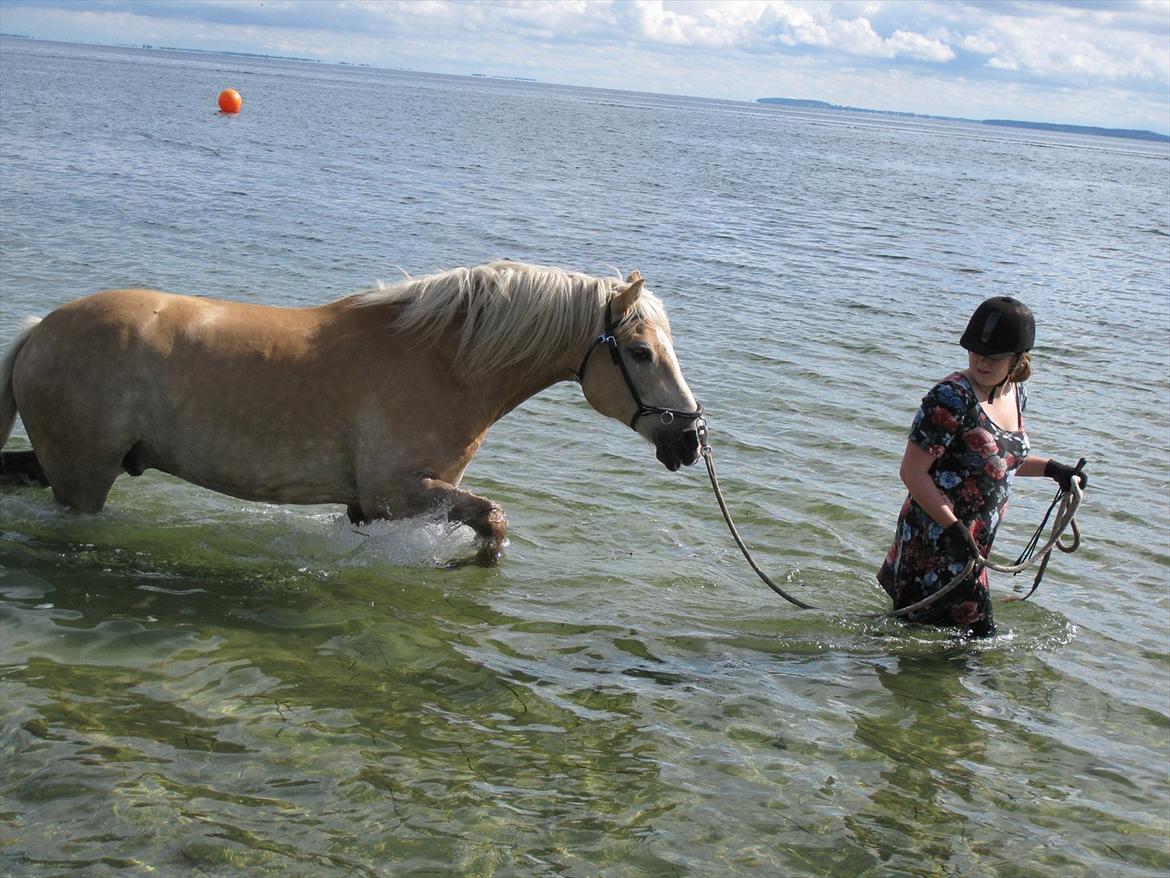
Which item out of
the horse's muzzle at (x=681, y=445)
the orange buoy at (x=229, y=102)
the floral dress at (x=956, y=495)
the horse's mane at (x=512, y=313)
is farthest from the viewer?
the orange buoy at (x=229, y=102)

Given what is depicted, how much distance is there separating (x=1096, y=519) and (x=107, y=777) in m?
7.34

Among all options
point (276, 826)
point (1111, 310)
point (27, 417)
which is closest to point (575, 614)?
point (276, 826)

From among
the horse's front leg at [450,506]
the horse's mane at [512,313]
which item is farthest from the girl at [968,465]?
the horse's front leg at [450,506]

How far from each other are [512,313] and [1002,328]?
94.9 inches

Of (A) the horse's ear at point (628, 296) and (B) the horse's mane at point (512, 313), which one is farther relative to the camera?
(B) the horse's mane at point (512, 313)

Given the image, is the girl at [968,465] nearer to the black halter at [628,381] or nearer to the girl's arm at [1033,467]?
the girl's arm at [1033,467]

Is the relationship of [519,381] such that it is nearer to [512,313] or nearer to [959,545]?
[512,313]

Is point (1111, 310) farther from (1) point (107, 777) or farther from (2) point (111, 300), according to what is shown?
(1) point (107, 777)

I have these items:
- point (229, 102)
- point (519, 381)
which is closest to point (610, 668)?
point (519, 381)

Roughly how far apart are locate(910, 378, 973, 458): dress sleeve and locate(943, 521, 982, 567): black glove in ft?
1.38

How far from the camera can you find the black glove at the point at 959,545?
5523 millimetres

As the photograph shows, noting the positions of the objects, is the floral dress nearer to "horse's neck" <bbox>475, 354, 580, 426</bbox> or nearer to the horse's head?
the horse's head

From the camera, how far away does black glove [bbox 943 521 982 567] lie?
552 cm

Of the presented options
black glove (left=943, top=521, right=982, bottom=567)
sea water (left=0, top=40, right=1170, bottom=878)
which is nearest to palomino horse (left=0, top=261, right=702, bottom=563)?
sea water (left=0, top=40, right=1170, bottom=878)
